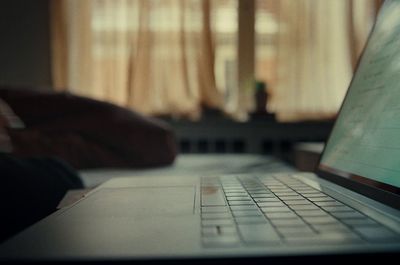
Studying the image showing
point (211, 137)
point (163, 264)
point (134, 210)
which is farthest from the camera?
point (211, 137)

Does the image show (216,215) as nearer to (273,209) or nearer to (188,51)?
(273,209)

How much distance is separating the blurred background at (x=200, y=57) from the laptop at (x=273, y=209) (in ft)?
5.66

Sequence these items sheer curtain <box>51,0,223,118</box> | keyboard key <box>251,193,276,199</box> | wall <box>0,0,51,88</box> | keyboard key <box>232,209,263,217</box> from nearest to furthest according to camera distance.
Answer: keyboard key <box>232,209,263,217</box>, keyboard key <box>251,193,276,199</box>, sheer curtain <box>51,0,223,118</box>, wall <box>0,0,51,88</box>

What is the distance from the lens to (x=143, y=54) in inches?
96.0

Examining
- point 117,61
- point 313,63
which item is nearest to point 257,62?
point 313,63

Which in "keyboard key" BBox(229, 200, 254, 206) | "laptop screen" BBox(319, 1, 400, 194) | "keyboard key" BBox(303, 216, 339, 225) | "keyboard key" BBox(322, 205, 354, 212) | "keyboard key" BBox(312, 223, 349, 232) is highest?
"laptop screen" BBox(319, 1, 400, 194)

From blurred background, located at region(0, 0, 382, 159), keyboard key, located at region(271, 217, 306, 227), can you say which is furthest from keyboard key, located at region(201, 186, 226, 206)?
blurred background, located at region(0, 0, 382, 159)

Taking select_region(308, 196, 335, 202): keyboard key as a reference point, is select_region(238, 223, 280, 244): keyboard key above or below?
below

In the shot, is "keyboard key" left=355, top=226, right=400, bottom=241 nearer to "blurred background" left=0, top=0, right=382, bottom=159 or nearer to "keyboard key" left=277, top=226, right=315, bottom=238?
"keyboard key" left=277, top=226, right=315, bottom=238

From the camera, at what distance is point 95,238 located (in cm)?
31

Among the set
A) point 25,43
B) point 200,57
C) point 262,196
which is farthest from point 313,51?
point 262,196

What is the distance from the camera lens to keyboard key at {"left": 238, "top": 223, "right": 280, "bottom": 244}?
0.96ft

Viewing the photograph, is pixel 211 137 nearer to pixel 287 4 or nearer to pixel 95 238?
pixel 287 4

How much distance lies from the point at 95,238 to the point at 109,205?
0.15 m
